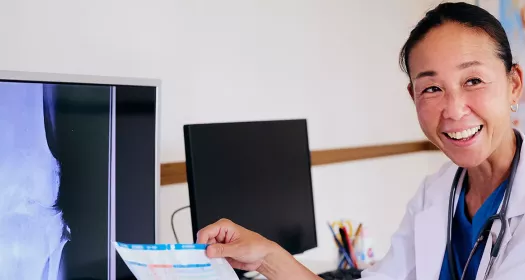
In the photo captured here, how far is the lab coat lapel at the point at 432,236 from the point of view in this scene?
130 cm

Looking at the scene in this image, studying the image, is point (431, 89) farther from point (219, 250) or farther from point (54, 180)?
point (54, 180)

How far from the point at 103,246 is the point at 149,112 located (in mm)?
267

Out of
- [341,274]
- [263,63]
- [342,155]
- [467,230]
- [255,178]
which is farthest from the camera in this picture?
[342,155]

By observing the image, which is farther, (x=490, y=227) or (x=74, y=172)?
(x=490, y=227)

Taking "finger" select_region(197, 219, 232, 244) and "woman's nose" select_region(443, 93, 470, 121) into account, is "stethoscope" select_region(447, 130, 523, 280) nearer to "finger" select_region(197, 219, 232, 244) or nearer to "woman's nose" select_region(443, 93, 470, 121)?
"woman's nose" select_region(443, 93, 470, 121)

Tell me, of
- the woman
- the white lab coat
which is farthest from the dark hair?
the white lab coat

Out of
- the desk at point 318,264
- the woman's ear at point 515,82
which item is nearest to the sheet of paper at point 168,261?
the woman's ear at point 515,82

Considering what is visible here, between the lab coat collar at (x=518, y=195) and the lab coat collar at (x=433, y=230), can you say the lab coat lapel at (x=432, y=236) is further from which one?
the lab coat collar at (x=518, y=195)

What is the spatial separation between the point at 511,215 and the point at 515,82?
0.87ft

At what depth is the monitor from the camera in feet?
3.12

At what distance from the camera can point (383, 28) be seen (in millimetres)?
2312

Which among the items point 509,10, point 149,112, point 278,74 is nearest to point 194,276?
point 149,112

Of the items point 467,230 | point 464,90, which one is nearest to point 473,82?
point 464,90

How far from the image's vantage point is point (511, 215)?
45.0 inches
